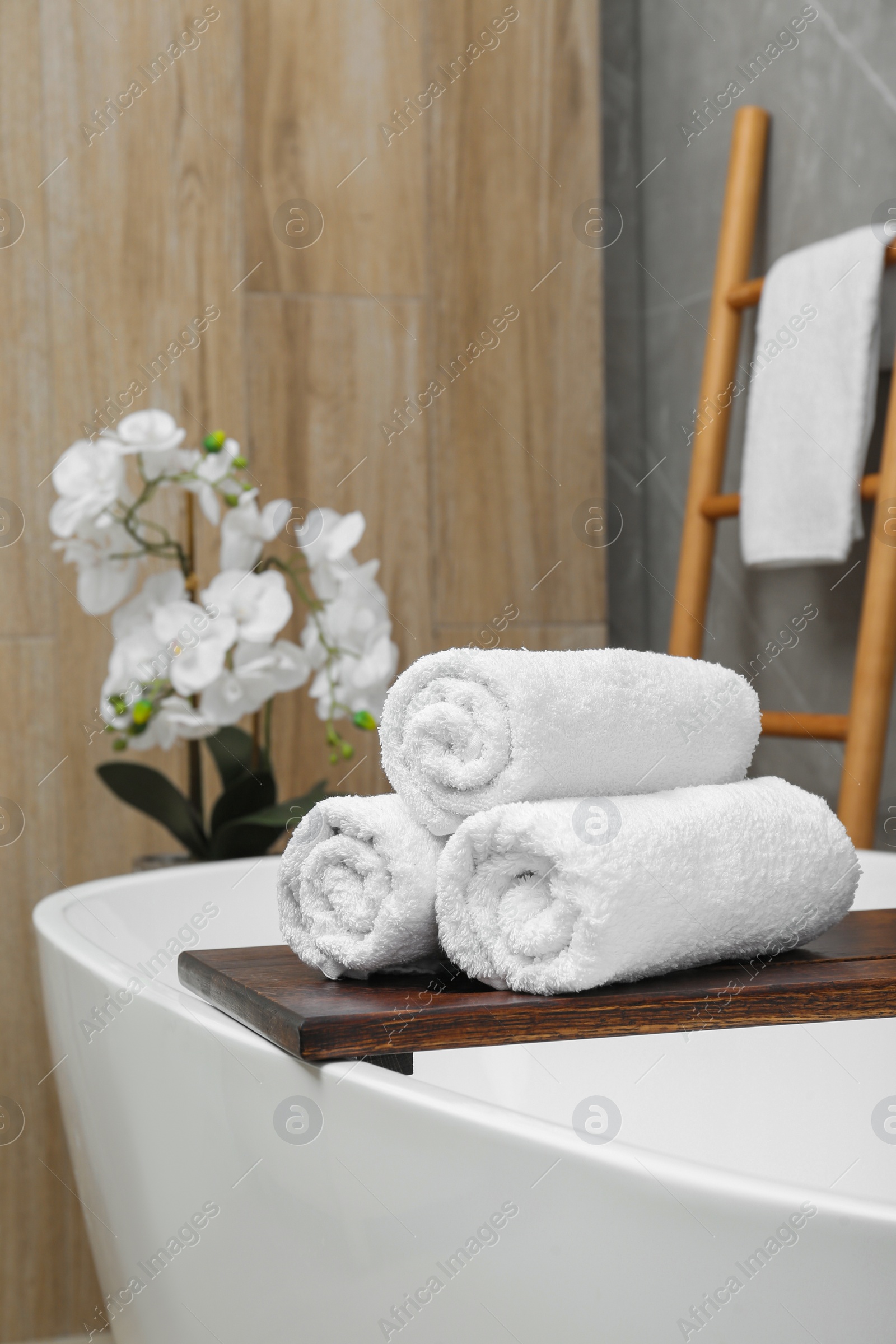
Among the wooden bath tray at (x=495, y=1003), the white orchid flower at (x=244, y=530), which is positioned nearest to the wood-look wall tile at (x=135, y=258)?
the white orchid flower at (x=244, y=530)

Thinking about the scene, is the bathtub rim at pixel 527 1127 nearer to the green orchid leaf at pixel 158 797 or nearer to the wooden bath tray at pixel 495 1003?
the wooden bath tray at pixel 495 1003

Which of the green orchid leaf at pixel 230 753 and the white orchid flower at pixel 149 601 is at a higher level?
the white orchid flower at pixel 149 601

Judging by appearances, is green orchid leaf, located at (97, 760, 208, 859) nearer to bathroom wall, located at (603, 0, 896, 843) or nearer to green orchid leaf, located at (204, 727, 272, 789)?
green orchid leaf, located at (204, 727, 272, 789)

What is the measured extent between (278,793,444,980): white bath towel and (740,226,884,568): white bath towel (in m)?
0.78

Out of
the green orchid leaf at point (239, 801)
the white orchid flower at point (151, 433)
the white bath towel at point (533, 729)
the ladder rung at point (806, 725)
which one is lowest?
the green orchid leaf at point (239, 801)

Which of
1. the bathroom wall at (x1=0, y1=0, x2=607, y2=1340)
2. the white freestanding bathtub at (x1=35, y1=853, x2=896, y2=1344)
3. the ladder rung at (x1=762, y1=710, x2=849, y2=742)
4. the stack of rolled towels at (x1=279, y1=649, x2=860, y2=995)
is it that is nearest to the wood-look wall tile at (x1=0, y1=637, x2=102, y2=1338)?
the bathroom wall at (x1=0, y1=0, x2=607, y2=1340)

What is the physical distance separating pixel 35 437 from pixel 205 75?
1.75ft

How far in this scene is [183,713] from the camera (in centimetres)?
135

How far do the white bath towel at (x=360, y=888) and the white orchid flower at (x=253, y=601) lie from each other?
64 centimetres

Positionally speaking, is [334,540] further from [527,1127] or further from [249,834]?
[527,1127]

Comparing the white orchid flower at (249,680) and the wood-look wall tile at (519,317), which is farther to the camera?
the wood-look wall tile at (519,317)

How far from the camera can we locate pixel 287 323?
1.76m

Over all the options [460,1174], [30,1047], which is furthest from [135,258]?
[460,1174]

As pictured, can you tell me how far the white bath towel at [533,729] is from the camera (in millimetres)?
674
